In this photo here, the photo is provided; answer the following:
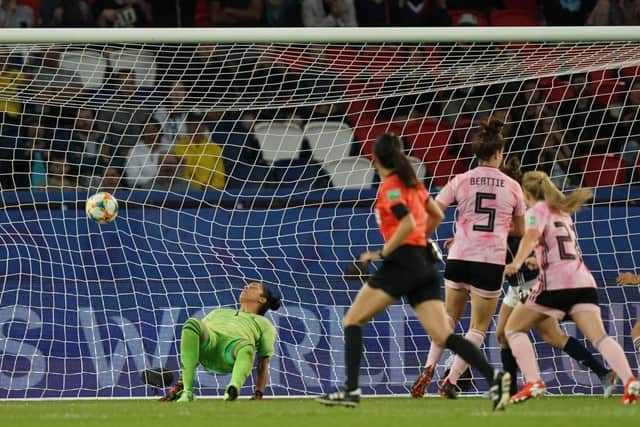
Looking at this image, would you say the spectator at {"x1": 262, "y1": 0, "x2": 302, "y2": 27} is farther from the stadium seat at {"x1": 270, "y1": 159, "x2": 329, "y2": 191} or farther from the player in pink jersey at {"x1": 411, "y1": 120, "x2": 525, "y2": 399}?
the player in pink jersey at {"x1": 411, "y1": 120, "x2": 525, "y2": 399}

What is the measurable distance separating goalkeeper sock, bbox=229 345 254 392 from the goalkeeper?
2748mm

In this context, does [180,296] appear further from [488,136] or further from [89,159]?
[488,136]

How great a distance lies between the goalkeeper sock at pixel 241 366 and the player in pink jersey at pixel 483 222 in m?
1.25

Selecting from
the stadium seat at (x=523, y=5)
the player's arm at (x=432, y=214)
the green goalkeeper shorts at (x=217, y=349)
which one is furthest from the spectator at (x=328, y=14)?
the player's arm at (x=432, y=214)

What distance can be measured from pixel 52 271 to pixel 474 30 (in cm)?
415

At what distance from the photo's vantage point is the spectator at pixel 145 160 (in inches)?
468

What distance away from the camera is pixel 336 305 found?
1135 cm

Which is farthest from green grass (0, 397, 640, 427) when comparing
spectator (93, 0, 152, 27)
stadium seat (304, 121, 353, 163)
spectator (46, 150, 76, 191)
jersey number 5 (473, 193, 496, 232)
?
spectator (93, 0, 152, 27)

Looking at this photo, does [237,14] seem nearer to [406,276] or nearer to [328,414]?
[406,276]

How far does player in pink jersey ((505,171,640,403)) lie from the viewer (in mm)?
8516

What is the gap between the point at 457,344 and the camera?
7.49 metres

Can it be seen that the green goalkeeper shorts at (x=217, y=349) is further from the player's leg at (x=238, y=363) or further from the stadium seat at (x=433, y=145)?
the stadium seat at (x=433, y=145)


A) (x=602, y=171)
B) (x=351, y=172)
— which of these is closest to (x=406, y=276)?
(x=351, y=172)

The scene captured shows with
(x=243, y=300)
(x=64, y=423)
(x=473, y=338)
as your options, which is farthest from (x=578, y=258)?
(x=64, y=423)
